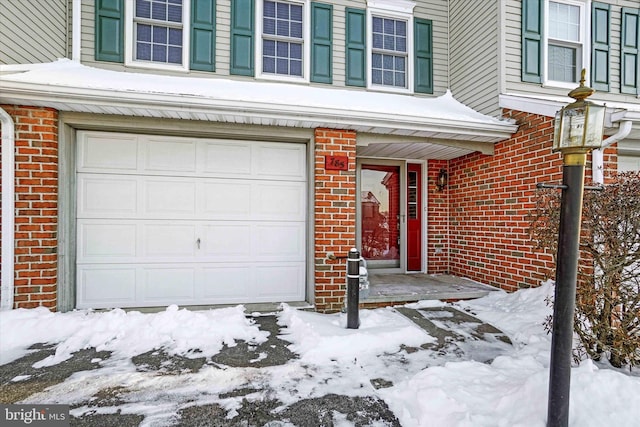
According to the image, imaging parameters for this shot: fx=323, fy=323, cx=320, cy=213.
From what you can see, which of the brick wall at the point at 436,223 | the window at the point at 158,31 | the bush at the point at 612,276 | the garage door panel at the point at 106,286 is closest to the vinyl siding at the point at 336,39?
the window at the point at 158,31

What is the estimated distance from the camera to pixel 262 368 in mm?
2902

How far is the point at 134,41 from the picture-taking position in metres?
5.44

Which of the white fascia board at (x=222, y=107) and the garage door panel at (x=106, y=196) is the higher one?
the white fascia board at (x=222, y=107)

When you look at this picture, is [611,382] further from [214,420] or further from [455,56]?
[455,56]

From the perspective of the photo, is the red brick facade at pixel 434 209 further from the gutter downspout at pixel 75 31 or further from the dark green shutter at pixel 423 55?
the gutter downspout at pixel 75 31

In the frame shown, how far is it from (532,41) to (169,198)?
6.56 metres

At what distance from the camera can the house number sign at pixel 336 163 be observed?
455 centimetres

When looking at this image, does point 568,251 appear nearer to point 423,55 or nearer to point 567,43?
point 423,55

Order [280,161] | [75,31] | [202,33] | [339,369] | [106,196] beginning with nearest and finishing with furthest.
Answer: [339,369] → [106,196] → [280,161] → [75,31] → [202,33]

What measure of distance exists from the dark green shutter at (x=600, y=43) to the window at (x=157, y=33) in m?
6.90

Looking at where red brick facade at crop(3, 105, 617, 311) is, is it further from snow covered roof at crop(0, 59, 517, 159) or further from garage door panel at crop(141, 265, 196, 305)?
garage door panel at crop(141, 265, 196, 305)

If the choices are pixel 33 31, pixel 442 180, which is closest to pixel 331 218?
pixel 442 180

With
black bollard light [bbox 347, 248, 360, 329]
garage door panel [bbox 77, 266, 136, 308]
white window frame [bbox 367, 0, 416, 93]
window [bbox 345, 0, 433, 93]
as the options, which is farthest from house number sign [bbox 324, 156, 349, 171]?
garage door panel [bbox 77, 266, 136, 308]

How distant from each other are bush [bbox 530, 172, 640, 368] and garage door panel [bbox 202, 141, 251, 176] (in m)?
3.74
